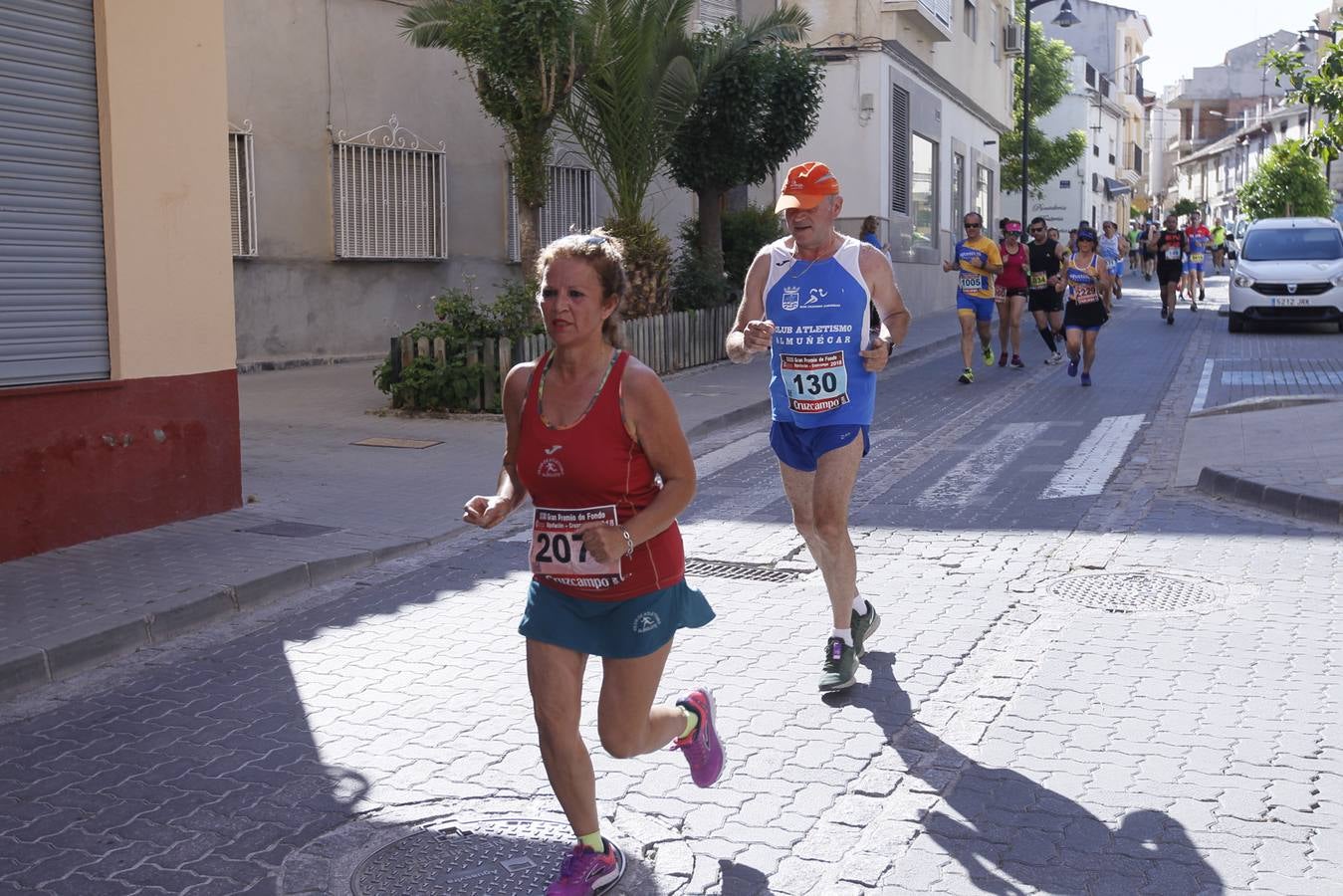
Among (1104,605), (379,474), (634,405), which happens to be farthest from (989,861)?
(379,474)

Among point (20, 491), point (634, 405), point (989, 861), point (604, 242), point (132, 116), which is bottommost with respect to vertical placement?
point (989, 861)

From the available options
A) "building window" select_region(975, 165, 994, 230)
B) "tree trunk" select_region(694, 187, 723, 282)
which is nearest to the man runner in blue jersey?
"tree trunk" select_region(694, 187, 723, 282)

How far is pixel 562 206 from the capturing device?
22.4 m

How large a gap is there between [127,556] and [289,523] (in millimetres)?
1164

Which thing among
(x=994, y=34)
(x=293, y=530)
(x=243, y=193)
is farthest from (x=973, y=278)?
(x=994, y=34)

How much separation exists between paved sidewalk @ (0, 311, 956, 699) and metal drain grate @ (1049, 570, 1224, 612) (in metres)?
3.72

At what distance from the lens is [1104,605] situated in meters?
6.82

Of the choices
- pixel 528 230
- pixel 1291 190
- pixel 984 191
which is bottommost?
pixel 528 230

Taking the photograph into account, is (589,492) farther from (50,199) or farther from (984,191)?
(984,191)

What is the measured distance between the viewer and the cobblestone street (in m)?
4.03

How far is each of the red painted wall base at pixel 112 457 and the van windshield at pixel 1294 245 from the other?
20.0 metres

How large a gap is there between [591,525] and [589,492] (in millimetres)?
91

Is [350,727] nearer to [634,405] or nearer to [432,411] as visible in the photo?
[634,405]

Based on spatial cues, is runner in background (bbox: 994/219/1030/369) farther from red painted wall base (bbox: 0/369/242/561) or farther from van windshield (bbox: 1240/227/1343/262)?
red painted wall base (bbox: 0/369/242/561)
